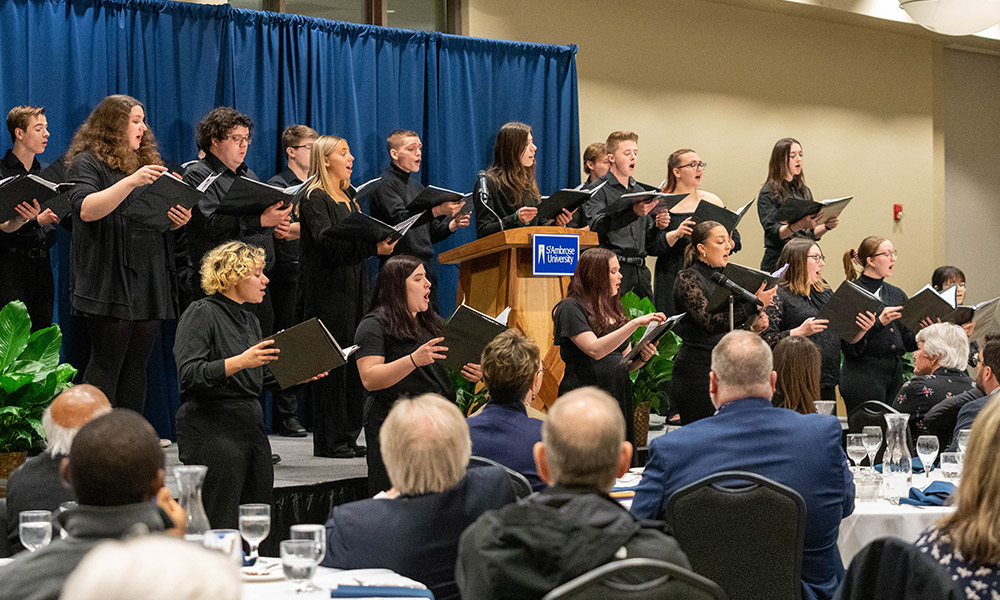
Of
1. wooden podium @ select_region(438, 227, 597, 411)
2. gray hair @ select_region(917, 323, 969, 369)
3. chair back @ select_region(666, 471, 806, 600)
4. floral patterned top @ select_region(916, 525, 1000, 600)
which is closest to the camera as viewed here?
floral patterned top @ select_region(916, 525, 1000, 600)

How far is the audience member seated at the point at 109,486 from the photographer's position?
6.57 feet

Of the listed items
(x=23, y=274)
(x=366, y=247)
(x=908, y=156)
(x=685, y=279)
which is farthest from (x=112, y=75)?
(x=908, y=156)

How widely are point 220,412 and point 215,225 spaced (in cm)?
171

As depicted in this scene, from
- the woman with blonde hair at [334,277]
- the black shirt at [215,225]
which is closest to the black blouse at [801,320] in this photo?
the woman with blonde hair at [334,277]

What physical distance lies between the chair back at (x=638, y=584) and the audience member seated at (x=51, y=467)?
1671mm

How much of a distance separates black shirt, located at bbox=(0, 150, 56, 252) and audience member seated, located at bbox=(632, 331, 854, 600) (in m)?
3.83

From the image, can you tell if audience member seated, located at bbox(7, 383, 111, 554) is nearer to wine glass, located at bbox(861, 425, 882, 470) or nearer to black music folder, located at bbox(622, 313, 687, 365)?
wine glass, located at bbox(861, 425, 882, 470)

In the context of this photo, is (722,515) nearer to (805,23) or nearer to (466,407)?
(466,407)

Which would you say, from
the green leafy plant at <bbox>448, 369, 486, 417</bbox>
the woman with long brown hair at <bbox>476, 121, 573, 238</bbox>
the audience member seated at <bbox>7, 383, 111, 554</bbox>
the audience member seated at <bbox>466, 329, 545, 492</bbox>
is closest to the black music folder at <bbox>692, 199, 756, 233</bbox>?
the woman with long brown hair at <bbox>476, 121, 573, 238</bbox>

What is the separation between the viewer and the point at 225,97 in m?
7.04

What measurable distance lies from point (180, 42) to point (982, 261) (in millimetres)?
8248

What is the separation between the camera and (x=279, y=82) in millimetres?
7312

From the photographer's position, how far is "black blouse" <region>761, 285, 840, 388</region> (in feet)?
20.9

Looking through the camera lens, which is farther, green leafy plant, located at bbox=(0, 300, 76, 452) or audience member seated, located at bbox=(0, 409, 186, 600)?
green leafy plant, located at bbox=(0, 300, 76, 452)
